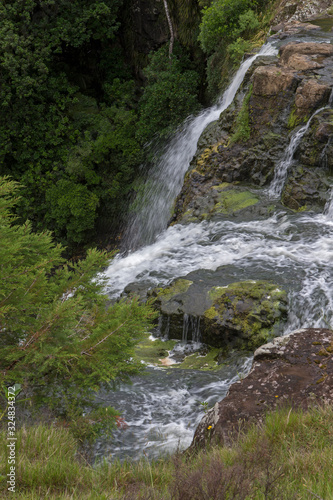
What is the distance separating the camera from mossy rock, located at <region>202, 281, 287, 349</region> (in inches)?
224

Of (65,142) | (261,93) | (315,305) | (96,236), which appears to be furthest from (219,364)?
(65,142)

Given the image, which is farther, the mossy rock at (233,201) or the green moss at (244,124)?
the green moss at (244,124)

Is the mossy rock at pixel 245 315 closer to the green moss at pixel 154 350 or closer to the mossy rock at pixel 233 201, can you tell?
the green moss at pixel 154 350

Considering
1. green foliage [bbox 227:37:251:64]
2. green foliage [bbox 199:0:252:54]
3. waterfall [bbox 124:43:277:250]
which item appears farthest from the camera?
green foliage [bbox 199:0:252:54]

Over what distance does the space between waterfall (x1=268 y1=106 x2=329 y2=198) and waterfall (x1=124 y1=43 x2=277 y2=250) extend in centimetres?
278

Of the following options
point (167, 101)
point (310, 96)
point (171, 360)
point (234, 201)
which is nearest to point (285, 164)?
point (234, 201)

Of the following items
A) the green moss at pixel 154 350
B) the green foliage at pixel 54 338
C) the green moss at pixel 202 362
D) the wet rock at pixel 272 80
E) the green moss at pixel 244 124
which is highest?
the wet rock at pixel 272 80

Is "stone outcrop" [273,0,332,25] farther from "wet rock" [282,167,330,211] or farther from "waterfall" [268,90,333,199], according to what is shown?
"wet rock" [282,167,330,211]

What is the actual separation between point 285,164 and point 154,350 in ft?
16.1

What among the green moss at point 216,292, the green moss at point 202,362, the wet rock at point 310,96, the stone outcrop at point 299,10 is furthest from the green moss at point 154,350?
the stone outcrop at point 299,10

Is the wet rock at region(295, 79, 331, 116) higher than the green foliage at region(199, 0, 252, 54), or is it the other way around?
the green foliage at region(199, 0, 252, 54)

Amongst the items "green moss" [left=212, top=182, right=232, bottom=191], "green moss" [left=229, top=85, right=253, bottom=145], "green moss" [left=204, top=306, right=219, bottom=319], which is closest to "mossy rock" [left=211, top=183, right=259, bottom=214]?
"green moss" [left=212, top=182, right=232, bottom=191]

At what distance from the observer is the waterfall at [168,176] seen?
11312 millimetres

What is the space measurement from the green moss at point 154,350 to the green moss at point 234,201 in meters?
3.40
